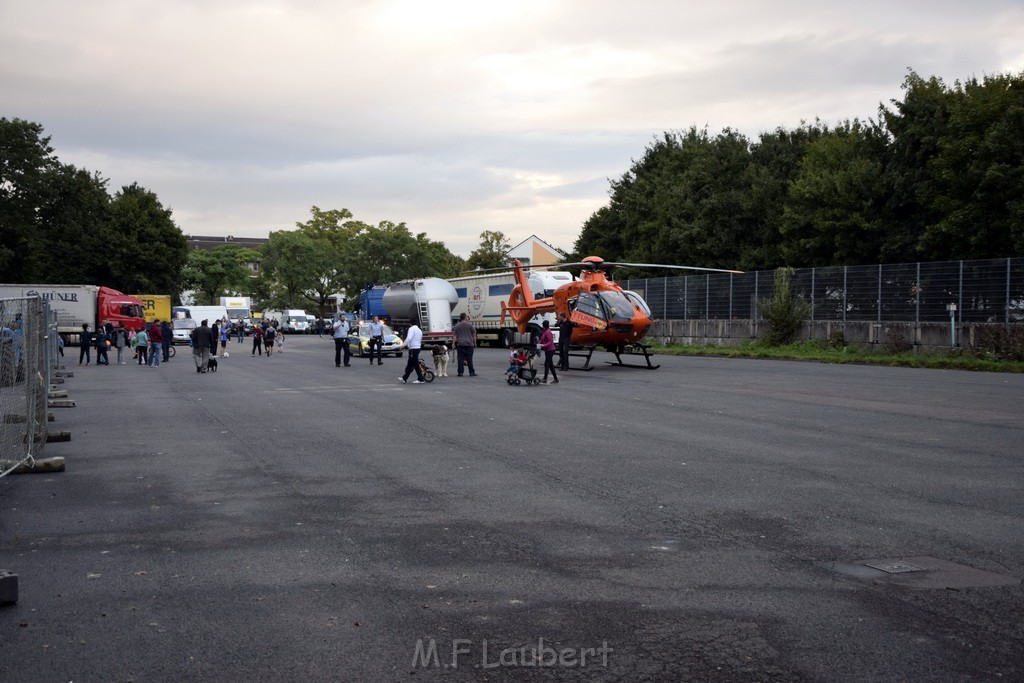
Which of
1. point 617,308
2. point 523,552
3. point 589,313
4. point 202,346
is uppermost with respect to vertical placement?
point 617,308

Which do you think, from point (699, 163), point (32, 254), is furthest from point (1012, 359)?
point (32, 254)

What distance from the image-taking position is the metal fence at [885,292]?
29.3 meters

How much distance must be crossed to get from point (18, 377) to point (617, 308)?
19.0 meters

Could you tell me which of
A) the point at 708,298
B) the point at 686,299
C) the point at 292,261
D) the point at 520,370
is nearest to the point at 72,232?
the point at 292,261

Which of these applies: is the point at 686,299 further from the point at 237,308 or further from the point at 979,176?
the point at 237,308

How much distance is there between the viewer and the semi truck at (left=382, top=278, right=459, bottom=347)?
45.8 m

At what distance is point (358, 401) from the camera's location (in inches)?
745

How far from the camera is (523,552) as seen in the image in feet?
21.8

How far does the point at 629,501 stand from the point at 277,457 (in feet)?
15.5

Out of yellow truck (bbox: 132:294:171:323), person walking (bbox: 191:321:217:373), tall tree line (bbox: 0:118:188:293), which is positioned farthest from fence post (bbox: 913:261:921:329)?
tall tree line (bbox: 0:118:188:293)

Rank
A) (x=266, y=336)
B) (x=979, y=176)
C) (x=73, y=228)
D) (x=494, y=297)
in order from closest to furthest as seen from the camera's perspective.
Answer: (x=979, y=176) → (x=266, y=336) → (x=494, y=297) → (x=73, y=228)

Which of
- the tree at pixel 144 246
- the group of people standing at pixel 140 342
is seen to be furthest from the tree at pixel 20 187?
the group of people standing at pixel 140 342

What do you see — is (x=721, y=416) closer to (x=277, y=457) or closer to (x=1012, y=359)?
(x=277, y=457)

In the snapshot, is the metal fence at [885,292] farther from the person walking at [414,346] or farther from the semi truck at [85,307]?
the semi truck at [85,307]
